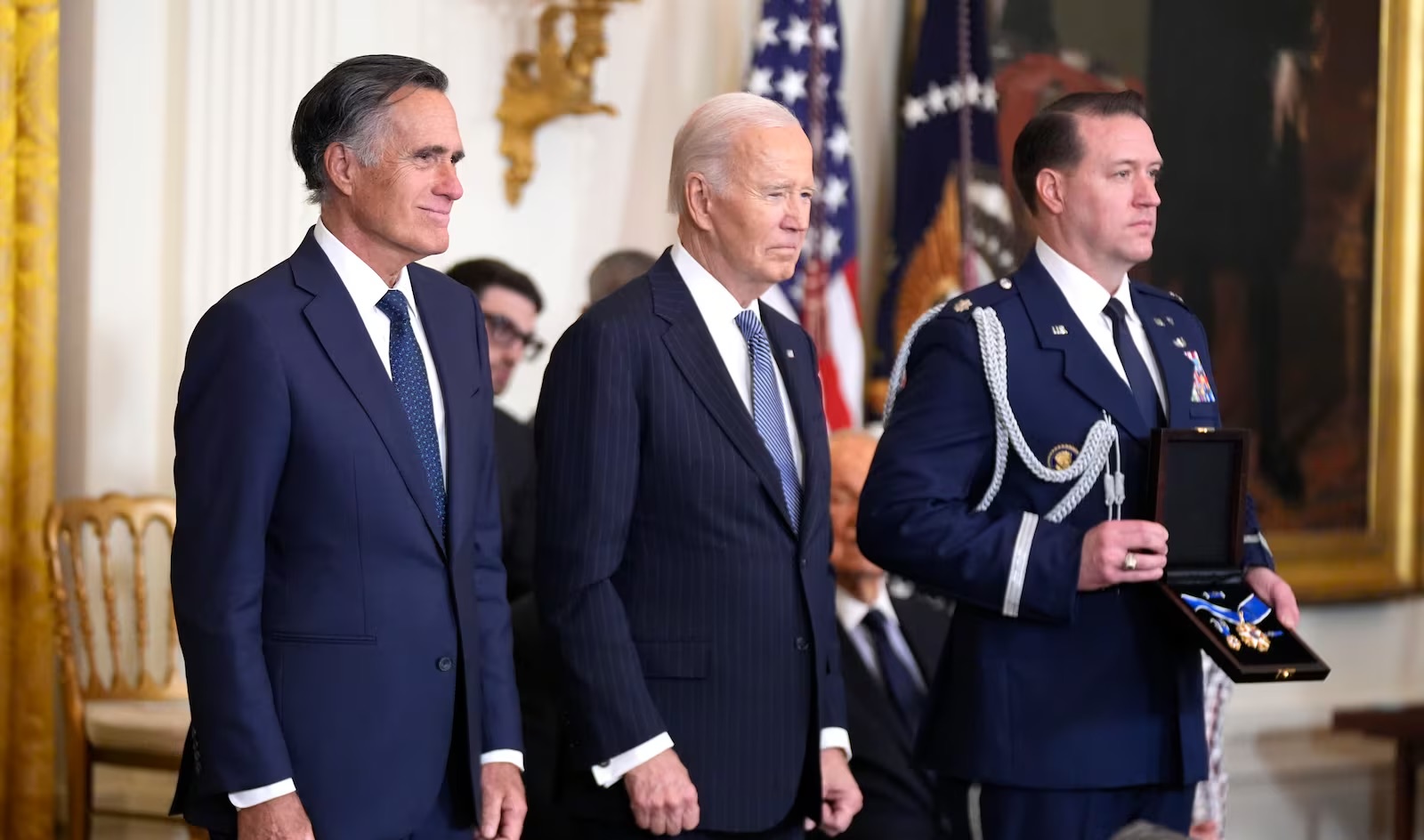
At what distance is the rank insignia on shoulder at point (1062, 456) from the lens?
2938mm

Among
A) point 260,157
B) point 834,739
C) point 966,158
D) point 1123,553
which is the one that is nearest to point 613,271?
point 260,157

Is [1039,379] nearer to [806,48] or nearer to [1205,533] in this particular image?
[1205,533]

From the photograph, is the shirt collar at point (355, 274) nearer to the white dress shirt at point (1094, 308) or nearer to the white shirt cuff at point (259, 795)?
the white shirt cuff at point (259, 795)

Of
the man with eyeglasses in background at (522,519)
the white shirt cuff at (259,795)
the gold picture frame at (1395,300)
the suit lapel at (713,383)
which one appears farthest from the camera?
the gold picture frame at (1395,300)

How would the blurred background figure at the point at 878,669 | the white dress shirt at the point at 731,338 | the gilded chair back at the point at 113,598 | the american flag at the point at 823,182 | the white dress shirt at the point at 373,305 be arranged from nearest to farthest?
the white dress shirt at the point at 373,305 < the white dress shirt at the point at 731,338 < the blurred background figure at the point at 878,669 < the gilded chair back at the point at 113,598 < the american flag at the point at 823,182

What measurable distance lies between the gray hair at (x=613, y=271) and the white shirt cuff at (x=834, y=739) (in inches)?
99.1

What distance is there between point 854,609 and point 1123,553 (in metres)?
1.69

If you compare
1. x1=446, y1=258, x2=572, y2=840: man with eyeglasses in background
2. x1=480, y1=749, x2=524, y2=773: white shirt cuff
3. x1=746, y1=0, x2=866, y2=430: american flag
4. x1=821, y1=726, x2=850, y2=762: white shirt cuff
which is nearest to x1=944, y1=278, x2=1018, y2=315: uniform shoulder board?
x1=821, y1=726, x2=850, y2=762: white shirt cuff

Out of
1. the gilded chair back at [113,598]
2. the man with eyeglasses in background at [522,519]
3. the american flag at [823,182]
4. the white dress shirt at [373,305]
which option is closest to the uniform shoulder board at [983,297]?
the white dress shirt at [373,305]

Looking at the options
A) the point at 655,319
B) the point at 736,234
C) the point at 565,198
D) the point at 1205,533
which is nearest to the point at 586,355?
the point at 655,319

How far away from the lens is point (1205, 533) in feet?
9.50

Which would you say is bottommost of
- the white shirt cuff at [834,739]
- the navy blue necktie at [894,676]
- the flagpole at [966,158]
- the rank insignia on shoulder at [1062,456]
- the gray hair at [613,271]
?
the navy blue necktie at [894,676]

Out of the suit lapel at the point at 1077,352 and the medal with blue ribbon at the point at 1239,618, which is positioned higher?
the suit lapel at the point at 1077,352

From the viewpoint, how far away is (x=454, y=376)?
8.58 ft
